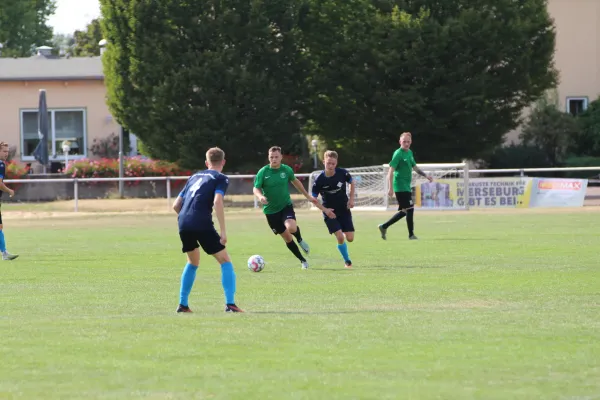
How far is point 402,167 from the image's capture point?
78.3ft

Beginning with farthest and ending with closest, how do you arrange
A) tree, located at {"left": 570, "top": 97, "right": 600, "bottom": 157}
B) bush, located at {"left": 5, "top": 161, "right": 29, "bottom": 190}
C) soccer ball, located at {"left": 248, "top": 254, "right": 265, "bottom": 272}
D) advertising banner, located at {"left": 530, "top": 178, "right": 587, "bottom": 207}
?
tree, located at {"left": 570, "top": 97, "right": 600, "bottom": 157} < bush, located at {"left": 5, "top": 161, "right": 29, "bottom": 190} < advertising banner, located at {"left": 530, "top": 178, "right": 587, "bottom": 207} < soccer ball, located at {"left": 248, "top": 254, "right": 265, "bottom": 272}

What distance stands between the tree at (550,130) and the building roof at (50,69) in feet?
62.1

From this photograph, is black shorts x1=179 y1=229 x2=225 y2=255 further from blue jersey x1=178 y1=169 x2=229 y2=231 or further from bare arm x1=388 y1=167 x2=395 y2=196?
bare arm x1=388 y1=167 x2=395 y2=196

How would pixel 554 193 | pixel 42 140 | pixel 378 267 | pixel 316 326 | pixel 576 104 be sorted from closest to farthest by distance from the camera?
pixel 316 326 < pixel 378 267 < pixel 554 193 < pixel 42 140 < pixel 576 104

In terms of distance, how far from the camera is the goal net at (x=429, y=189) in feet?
119

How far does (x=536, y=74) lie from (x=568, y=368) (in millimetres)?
35425

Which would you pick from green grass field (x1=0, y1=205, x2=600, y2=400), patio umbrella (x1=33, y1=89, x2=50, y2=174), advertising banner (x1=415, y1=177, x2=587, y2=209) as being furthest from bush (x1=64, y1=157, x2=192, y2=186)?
green grass field (x1=0, y1=205, x2=600, y2=400)

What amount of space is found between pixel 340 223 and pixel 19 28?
7866cm

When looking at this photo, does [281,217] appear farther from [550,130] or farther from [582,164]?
[550,130]

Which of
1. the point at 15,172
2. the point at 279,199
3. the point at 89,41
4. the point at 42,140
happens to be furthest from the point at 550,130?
the point at 89,41

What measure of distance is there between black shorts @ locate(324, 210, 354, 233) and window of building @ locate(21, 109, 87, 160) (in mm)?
38416

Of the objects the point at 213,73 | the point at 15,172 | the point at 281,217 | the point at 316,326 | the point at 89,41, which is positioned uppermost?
the point at 89,41

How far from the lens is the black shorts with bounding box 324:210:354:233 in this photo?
18.4 m

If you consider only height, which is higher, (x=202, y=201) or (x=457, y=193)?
(x=202, y=201)
